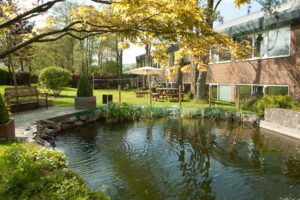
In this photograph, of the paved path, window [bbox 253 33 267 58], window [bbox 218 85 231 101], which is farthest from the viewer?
window [bbox 218 85 231 101]

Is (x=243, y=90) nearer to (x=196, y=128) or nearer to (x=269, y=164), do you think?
(x=196, y=128)

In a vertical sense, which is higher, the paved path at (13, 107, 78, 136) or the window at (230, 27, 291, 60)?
the window at (230, 27, 291, 60)

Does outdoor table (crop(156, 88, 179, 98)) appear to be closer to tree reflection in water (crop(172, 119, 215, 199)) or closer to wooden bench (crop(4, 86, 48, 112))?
tree reflection in water (crop(172, 119, 215, 199))

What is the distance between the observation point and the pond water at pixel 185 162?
6.99m

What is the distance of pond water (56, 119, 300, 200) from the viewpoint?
22.9 ft

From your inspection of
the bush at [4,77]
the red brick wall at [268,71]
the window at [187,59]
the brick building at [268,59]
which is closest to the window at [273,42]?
the brick building at [268,59]

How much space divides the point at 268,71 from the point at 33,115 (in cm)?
1309

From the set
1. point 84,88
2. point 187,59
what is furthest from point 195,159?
point 187,59

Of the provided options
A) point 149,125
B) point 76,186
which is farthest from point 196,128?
point 76,186

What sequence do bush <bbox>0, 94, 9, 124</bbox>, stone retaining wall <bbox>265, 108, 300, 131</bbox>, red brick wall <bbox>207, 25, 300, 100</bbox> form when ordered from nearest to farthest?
bush <bbox>0, 94, 9, 124</bbox>, stone retaining wall <bbox>265, 108, 300, 131</bbox>, red brick wall <bbox>207, 25, 300, 100</bbox>

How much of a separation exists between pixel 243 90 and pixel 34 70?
33.8 m

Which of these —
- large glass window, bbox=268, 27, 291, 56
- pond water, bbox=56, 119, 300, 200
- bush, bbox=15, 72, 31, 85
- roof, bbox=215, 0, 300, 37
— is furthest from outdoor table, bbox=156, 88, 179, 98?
bush, bbox=15, 72, 31, 85

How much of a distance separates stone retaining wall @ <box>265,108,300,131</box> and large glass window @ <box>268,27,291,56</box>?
466cm

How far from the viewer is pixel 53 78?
72.1 ft
